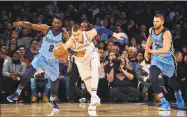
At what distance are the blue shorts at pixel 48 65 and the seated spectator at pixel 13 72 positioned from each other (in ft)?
7.86

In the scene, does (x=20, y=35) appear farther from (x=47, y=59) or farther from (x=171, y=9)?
(x=171, y=9)

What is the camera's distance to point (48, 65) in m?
9.80

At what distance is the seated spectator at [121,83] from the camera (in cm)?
1177

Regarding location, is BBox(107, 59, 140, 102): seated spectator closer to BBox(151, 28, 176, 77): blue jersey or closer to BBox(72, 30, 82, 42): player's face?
BBox(151, 28, 176, 77): blue jersey

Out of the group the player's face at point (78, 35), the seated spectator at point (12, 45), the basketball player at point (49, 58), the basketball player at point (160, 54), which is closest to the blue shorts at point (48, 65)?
the basketball player at point (49, 58)

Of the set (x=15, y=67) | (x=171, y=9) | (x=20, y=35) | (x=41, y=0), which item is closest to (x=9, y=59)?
(x=15, y=67)

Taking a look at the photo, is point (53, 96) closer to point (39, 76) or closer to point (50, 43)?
point (50, 43)

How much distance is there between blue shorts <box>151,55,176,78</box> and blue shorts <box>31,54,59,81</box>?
6.50 feet

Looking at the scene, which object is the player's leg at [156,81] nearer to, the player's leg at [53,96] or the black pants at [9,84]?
the player's leg at [53,96]

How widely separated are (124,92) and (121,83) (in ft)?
0.77

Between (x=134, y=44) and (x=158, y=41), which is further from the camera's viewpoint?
(x=134, y=44)

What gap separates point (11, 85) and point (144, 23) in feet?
16.9

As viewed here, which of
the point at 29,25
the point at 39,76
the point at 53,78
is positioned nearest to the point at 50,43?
the point at 29,25

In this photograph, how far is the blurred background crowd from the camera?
39.0 ft
